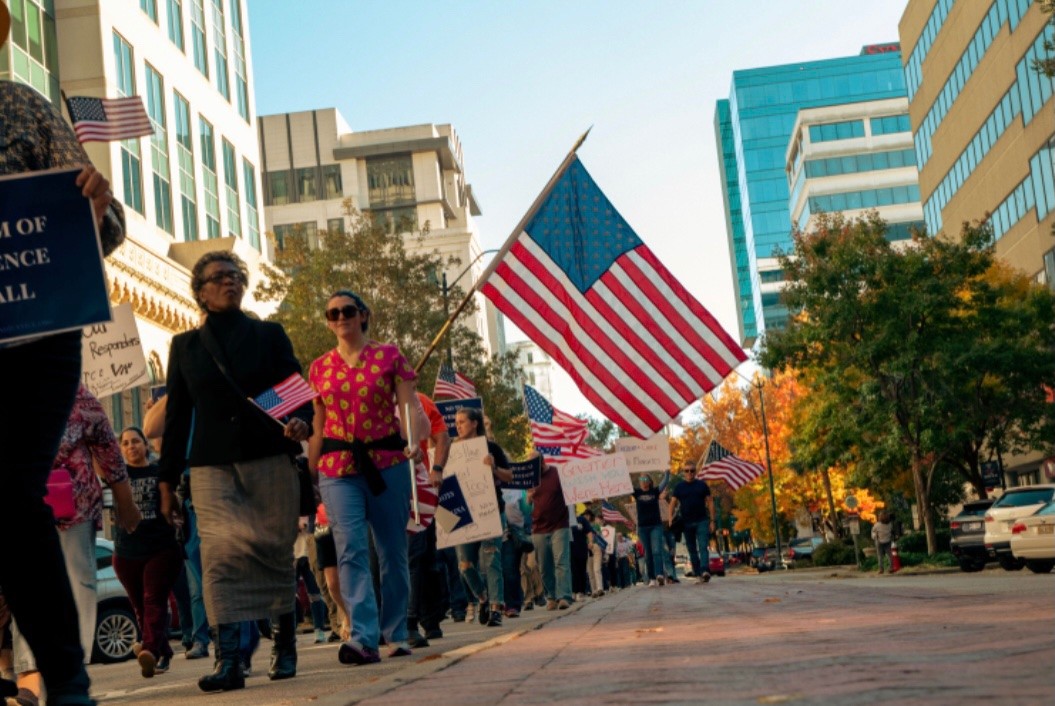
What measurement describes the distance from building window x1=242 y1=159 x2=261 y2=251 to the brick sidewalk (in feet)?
157

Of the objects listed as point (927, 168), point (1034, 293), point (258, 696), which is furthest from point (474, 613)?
point (927, 168)

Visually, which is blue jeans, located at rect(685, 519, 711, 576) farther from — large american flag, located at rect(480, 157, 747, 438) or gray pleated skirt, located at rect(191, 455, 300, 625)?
gray pleated skirt, located at rect(191, 455, 300, 625)

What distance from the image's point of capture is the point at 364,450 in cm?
863

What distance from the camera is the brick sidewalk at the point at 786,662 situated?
4.13 metres

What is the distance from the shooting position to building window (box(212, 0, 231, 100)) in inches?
2100

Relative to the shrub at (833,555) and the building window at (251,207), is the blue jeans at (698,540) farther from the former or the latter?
the building window at (251,207)

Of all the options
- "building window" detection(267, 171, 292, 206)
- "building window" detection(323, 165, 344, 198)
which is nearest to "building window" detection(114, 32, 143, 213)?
"building window" detection(323, 165, 344, 198)

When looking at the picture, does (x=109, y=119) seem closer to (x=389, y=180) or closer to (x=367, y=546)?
(x=367, y=546)

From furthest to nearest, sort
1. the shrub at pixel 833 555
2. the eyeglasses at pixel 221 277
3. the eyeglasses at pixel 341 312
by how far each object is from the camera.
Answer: the shrub at pixel 833 555, the eyeglasses at pixel 341 312, the eyeglasses at pixel 221 277

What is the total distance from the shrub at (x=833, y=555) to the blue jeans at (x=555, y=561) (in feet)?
102

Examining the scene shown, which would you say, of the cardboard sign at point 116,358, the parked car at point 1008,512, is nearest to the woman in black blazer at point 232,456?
the cardboard sign at point 116,358

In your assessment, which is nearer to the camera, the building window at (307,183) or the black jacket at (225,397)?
the black jacket at (225,397)

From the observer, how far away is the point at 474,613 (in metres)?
16.4

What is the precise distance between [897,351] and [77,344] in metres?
36.3
